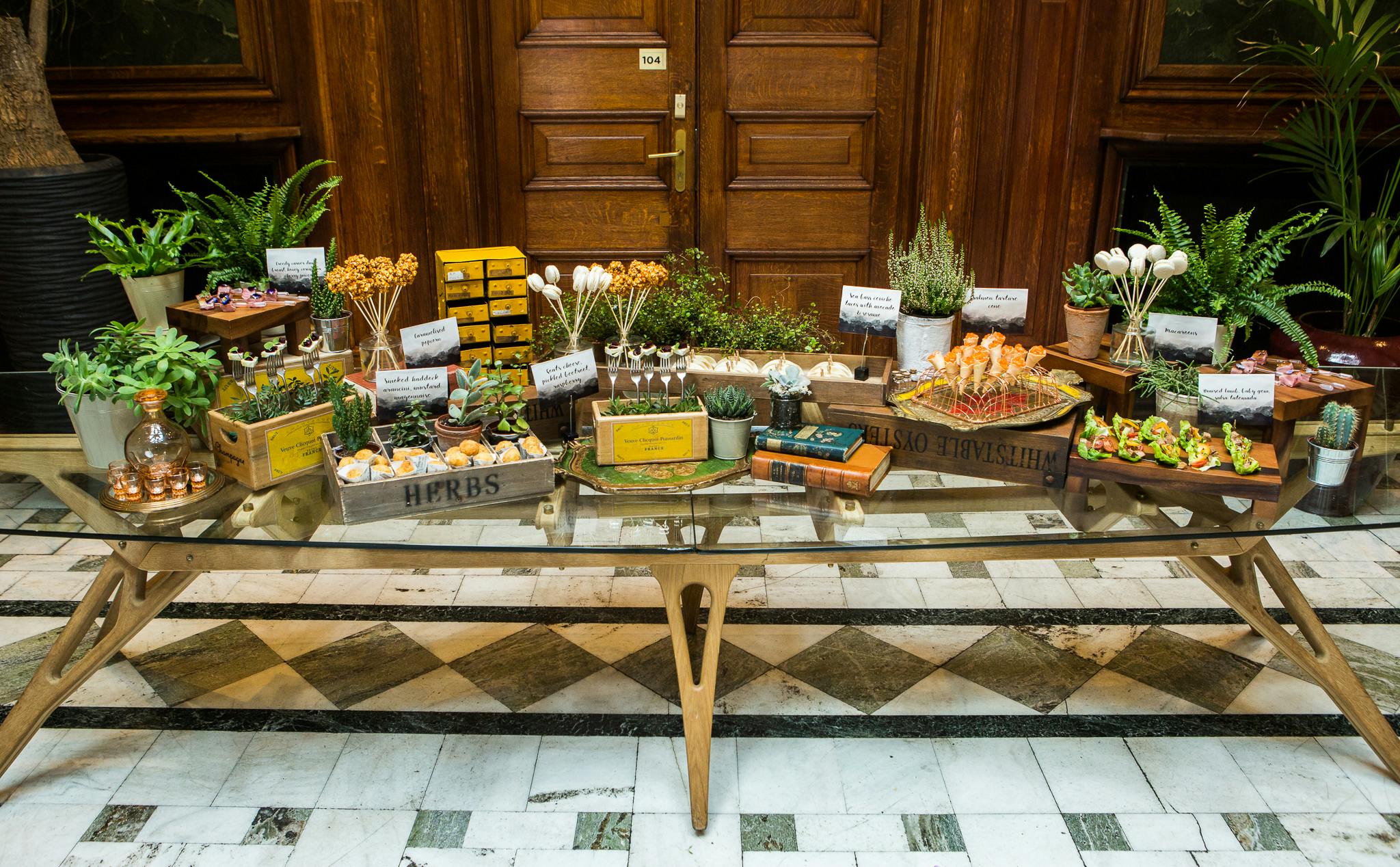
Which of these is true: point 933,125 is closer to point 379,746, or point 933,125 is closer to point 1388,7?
point 1388,7

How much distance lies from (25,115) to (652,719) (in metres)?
2.88

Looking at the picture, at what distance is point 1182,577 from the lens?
3.31m

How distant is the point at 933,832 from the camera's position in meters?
2.27

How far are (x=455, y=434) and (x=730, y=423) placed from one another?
0.55m

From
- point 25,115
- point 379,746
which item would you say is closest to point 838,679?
point 379,746

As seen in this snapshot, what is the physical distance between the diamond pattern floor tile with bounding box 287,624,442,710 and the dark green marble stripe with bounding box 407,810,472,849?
0.50 m

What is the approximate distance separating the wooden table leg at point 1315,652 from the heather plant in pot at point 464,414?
155cm

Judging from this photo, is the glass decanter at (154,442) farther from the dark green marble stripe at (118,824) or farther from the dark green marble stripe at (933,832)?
the dark green marble stripe at (933,832)

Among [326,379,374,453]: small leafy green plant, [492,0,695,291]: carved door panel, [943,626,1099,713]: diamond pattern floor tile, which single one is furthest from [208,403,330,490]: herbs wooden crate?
[492,0,695,291]: carved door panel

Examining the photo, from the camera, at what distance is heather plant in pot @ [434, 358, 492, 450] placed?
84.7 inches

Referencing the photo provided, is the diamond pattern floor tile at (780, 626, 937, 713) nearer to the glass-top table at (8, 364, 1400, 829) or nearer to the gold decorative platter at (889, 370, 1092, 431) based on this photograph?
the glass-top table at (8, 364, 1400, 829)

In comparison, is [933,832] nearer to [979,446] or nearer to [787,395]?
[979,446]

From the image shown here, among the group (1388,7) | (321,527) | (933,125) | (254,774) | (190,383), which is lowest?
(254,774)

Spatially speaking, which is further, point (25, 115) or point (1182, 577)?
point (25, 115)
